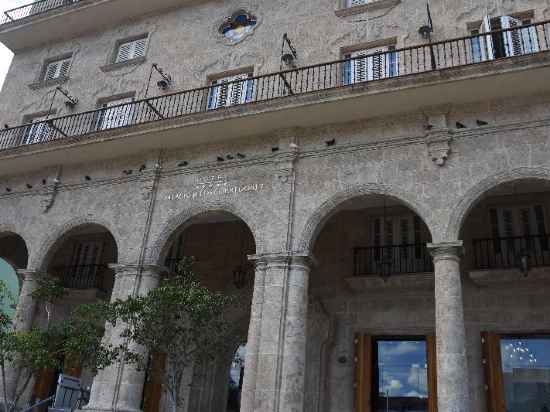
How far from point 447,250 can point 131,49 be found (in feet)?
42.5

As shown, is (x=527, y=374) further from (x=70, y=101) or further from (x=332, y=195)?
(x=70, y=101)

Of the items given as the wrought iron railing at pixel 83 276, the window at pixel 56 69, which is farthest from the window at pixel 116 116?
the wrought iron railing at pixel 83 276

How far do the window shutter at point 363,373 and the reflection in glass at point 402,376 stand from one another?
0.33 metres

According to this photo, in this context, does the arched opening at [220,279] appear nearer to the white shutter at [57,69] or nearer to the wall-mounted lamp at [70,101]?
the wall-mounted lamp at [70,101]

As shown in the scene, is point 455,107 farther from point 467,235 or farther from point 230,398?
point 230,398

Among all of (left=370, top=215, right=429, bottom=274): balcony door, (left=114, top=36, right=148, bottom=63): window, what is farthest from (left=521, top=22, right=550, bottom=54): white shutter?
(left=114, top=36, right=148, bottom=63): window

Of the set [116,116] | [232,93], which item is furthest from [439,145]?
[116,116]

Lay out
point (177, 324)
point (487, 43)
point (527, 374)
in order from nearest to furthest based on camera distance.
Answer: point (177, 324) → point (527, 374) → point (487, 43)

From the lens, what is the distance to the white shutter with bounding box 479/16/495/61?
12.6 meters

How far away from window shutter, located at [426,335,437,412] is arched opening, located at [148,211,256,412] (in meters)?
4.83

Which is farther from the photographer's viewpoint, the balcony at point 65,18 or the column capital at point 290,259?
the balcony at point 65,18

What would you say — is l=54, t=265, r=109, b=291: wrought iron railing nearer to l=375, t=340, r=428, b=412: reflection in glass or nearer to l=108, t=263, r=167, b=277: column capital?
l=108, t=263, r=167, b=277: column capital

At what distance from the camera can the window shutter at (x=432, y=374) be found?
12.7 meters

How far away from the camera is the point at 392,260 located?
13984 mm
